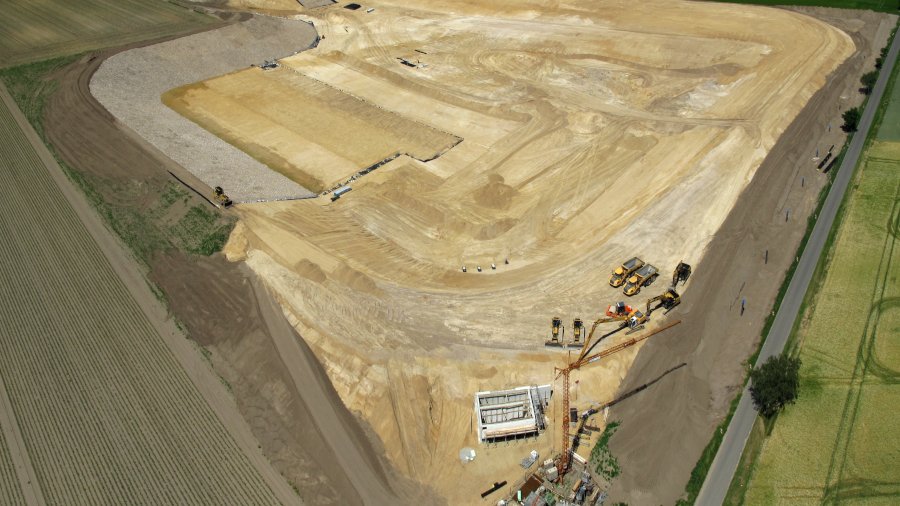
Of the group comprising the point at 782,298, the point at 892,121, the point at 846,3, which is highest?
the point at 846,3

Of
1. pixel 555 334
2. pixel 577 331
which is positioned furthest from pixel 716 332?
pixel 555 334

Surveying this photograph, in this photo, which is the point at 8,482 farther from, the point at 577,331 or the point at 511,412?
the point at 577,331

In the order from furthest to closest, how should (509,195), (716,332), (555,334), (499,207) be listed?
(509,195) → (499,207) → (716,332) → (555,334)

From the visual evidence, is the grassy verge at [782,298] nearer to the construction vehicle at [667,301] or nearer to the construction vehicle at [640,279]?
the construction vehicle at [667,301]

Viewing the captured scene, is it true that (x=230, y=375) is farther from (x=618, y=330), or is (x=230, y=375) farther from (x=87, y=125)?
(x=87, y=125)

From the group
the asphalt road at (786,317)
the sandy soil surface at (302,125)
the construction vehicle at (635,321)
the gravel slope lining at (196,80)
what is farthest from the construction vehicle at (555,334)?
the gravel slope lining at (196,80)

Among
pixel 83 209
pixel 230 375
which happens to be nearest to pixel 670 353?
pixel 230 375
